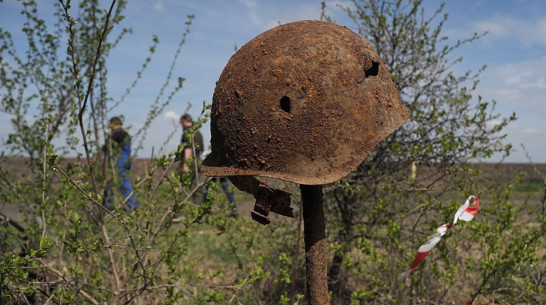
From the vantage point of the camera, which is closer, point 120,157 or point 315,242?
point 315,242

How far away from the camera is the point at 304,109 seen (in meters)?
1.98

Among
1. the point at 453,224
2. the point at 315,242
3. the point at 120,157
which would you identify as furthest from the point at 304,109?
the point at 120,157

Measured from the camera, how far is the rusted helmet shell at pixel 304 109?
1.99m

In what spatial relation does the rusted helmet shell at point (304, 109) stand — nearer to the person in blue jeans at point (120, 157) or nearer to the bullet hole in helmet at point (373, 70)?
the bullet hole in helmet at point (373, 70)

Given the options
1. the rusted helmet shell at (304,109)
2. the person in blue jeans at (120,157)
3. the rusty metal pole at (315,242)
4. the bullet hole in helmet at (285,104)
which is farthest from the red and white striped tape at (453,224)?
the person in blue jeans at (120,157)

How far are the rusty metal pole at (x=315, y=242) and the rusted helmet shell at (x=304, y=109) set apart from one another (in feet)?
0.83

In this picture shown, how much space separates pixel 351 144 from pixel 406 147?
266 centimetres

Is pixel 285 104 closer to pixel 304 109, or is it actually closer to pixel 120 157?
pixel 304 109

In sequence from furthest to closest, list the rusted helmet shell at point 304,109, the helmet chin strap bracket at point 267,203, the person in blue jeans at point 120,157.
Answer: the person in blue jeans at point 120,157 < the helmet chin strap bracket at point 267,203 < the rusted helmet shell at point 304,109

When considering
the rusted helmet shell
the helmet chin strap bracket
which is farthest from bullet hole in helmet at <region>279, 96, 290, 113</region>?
the helmet chin strap bracket

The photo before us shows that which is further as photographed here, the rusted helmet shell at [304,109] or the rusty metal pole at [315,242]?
the rusty metal pole at [315,242]

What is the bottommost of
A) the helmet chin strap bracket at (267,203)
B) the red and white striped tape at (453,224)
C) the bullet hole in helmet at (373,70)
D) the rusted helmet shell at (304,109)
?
the red and white striped tape at (453,224)

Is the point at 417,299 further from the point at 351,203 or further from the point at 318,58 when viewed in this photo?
the point at 318,58

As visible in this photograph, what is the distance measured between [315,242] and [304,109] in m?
0.64
